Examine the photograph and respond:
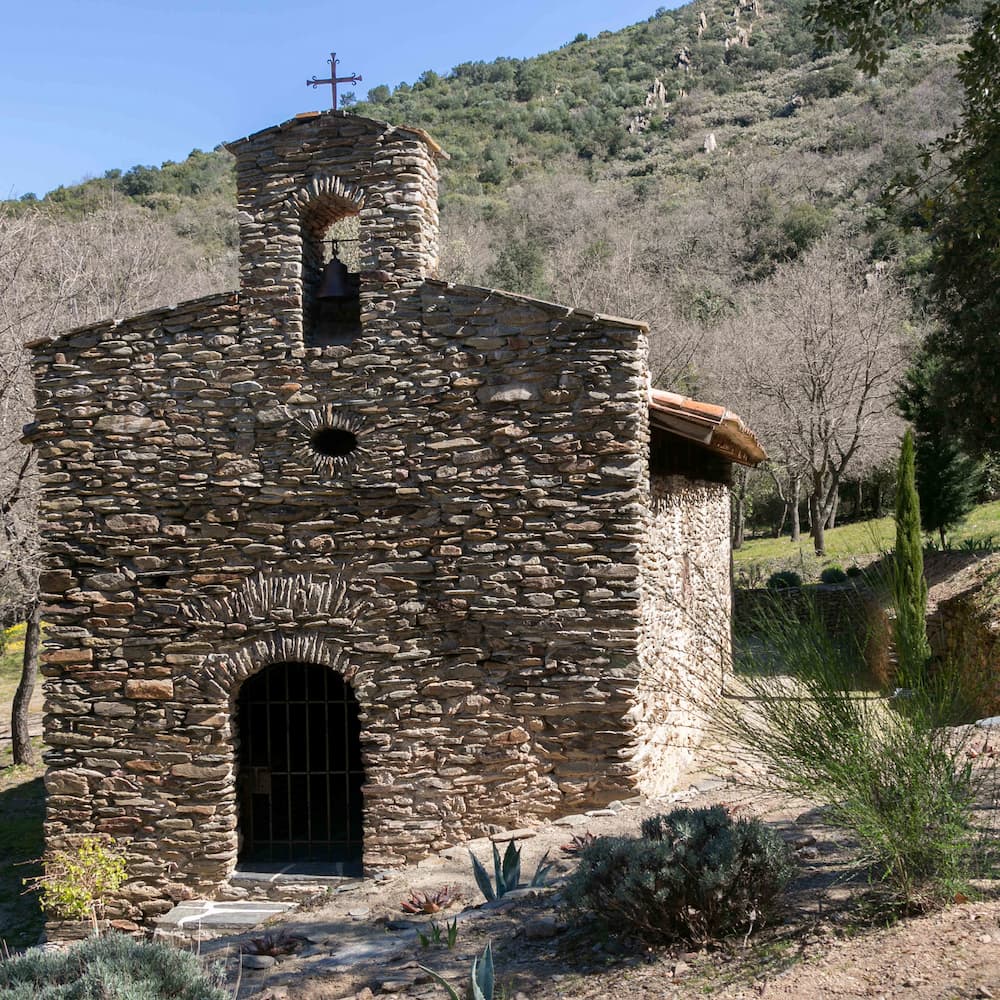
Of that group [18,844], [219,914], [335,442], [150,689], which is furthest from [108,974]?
[18,844]

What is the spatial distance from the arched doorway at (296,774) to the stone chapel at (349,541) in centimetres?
4

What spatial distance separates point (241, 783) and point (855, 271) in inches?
1082

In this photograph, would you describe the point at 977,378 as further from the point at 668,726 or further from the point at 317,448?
the point at 317,448

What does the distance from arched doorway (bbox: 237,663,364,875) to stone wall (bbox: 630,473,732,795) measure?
2.66m

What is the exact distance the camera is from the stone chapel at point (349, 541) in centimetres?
767

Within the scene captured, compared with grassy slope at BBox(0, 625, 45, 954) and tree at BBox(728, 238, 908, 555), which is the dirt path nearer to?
grassy slope at BBox(0, 625, 45, 954)

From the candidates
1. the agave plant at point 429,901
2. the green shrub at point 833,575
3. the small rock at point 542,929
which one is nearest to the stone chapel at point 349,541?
Result: the agave plant at point 429,901

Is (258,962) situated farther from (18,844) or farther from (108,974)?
(18,844)

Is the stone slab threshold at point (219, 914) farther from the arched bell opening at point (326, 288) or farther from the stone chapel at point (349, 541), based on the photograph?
the arched bell opening at point (326, 288)

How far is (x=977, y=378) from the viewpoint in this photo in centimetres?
1675

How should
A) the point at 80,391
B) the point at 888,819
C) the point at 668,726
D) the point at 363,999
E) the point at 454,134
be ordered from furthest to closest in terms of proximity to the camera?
the point at 454,134 → the point at 668,726 → the point at 80,391 → the point at 363,999 → the point at 888,819

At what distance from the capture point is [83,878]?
24.4 ft

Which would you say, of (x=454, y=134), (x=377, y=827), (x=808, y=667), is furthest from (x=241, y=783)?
(x=454, y=134)

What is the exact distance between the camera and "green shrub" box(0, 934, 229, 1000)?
11.2ft
